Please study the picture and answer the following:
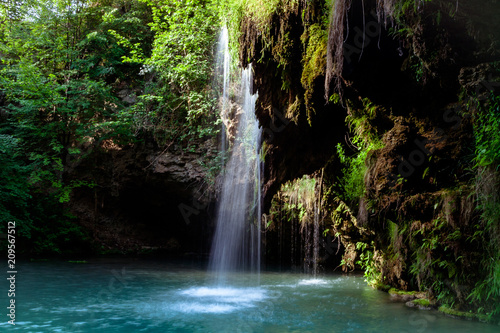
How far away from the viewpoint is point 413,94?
5.89 m

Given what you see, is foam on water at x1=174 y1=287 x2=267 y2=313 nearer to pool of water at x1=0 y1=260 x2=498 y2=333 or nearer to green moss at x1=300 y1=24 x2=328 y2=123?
pool of water at x1=0 y1=260 x2=498 y2=333

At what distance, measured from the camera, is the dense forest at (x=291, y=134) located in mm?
5211

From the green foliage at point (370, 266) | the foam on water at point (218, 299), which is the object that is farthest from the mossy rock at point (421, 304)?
the foam on water at point (218, 299)

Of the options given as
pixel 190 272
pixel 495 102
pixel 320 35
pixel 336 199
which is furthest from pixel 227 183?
pixel 495 102

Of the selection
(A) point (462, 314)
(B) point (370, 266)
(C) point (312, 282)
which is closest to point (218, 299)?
(C) point (312, 282)

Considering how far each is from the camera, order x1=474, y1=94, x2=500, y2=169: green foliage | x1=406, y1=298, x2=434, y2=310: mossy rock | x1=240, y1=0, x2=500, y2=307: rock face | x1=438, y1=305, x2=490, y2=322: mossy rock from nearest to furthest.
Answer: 1. x1=474, y1=94, x2=500, y2=169: green foliage
2. x1=240, y1=0, x2=500, y2=307: rock face
3. x1=438, y1=305, x2=490, y2=322: mossy rock
4. x1=406, y1=298, x2=434, y2=310: mossy rock

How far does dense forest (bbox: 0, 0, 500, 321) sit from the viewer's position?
17.1 feet

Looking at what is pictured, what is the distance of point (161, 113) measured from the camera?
15414 mm

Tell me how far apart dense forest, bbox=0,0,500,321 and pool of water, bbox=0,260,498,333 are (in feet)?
3.18

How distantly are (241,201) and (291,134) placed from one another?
5.83 m

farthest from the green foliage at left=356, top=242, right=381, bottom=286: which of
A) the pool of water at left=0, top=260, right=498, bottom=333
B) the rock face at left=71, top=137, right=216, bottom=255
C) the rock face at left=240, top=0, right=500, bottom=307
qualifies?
the rock face at left=71, top=137, right=216, bottom=255

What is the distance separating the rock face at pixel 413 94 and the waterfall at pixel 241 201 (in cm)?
546

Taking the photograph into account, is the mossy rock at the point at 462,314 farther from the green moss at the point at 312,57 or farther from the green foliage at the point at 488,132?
the green moss at the point at 312,57

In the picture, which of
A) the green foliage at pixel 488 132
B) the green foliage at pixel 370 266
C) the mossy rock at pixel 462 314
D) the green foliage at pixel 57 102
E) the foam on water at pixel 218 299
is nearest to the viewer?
the green foliage at pixel 488 132
